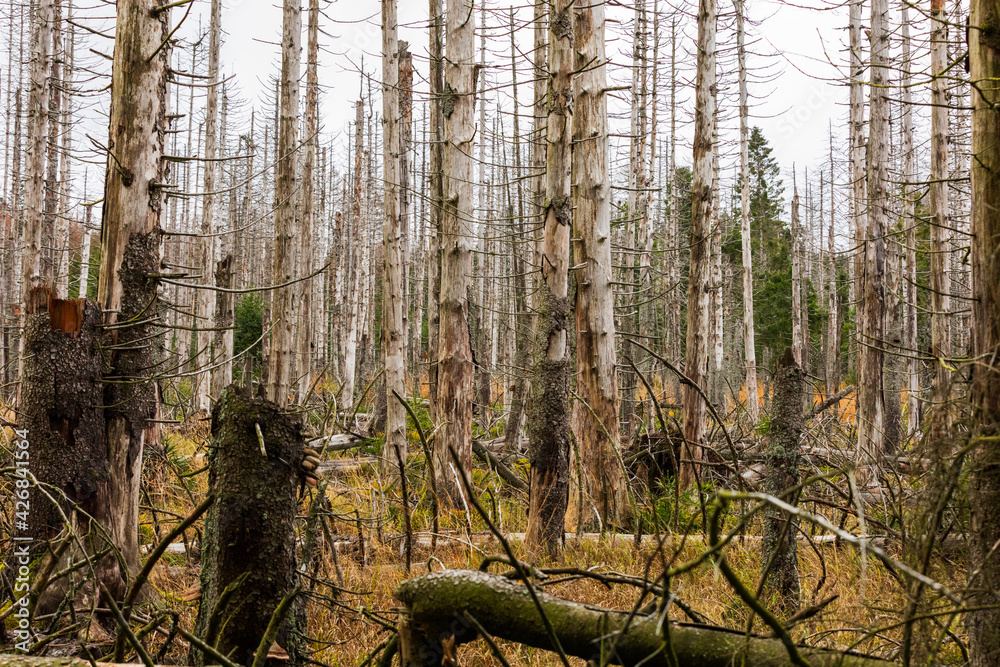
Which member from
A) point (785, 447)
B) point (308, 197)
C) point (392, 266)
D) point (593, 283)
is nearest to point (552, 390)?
point (785, 447)

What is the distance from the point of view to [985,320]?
2152 millimetres

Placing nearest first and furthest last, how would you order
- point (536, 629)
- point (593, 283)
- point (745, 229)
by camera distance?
point (536, 629) < point (593, 283) < point (745, 229)

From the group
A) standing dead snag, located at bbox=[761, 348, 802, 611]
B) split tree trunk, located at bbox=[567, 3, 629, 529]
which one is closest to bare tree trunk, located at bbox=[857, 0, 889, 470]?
split tree trunk, located at bbox=[567, 3, 629, 529]

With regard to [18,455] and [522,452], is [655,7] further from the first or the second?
[18,455]

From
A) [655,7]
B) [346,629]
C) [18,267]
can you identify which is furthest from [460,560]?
[18,267]

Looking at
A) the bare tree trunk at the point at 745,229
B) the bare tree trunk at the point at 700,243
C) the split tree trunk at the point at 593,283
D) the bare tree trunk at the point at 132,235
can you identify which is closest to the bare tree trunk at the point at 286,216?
the bare tree trunk at the point at 132,235

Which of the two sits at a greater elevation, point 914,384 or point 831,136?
point 831,136

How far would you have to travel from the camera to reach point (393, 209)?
27.4 ft

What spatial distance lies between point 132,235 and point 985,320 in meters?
4.92

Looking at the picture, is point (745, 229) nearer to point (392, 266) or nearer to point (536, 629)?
point (392, 266)

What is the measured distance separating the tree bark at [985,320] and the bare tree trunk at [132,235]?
14.9ft

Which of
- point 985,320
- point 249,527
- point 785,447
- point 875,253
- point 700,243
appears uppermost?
point 875,253

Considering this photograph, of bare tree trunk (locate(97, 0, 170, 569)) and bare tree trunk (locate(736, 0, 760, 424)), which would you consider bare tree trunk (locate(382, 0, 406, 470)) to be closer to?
bare tree trunk (locate(97, 0, 170, 569))

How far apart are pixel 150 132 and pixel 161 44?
62cm
